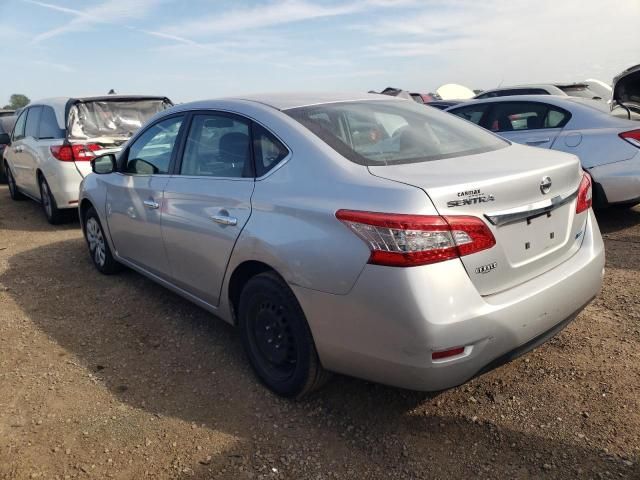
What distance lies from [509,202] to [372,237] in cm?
63

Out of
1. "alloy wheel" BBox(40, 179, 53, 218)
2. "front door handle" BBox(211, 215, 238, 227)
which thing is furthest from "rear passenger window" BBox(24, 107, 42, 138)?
"front door handle" BBox(211, 215, 238, 227)

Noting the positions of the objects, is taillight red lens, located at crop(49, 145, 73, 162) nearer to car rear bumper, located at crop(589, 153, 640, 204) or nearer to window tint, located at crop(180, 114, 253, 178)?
window tint, located at crop(180, 114, 253, 178)

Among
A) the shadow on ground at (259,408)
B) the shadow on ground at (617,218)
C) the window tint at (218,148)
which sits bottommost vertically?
the shadow on ground at (617,218)

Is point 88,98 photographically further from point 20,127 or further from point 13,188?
point 13,188

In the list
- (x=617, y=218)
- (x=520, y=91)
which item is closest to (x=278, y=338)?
(x=617, y=218)

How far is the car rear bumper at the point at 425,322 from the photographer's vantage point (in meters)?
2.11

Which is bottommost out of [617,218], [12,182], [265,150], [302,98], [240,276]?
[617,218]

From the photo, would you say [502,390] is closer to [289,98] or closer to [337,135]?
[337,135]

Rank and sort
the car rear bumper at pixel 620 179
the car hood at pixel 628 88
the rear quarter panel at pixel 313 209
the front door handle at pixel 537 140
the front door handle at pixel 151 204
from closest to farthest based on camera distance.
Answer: the rear quarter panel at pixel 313 209 < the front door handle at pixel 151 204 < the car hood at pixel 628 88 < the car rear bumper at pixel 620 179 < the front door handle at pixel 537 140

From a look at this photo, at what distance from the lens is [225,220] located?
2906 mm

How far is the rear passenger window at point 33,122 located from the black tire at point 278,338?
19.1 feet

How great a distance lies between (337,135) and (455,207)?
0.82 meters

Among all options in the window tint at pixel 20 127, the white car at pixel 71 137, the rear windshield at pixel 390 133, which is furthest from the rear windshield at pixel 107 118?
the rear windshield at pixel 390 133

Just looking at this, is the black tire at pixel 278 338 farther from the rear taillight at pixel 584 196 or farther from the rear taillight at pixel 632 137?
the rear taillight at pixel 632 137
